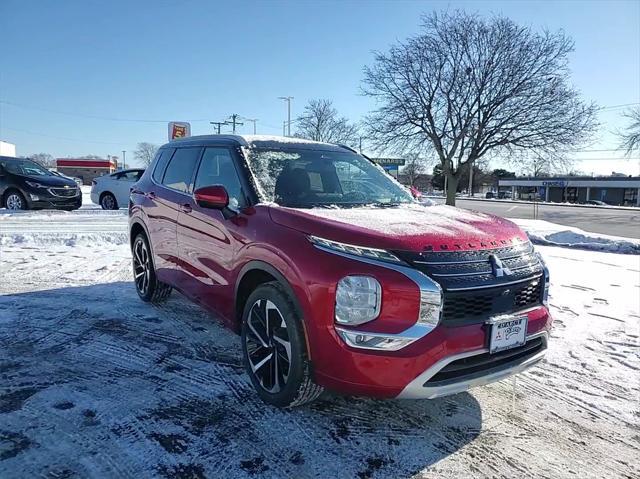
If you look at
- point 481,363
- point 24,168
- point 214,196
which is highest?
point 24,168

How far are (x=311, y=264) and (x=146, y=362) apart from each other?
6.22 feet

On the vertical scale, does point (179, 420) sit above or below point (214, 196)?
below

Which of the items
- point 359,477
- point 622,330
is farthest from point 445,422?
point 622,330

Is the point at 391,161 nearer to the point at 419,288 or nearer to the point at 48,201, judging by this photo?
the point at 48,201

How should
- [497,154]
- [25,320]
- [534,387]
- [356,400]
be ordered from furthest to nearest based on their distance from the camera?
[497,154] < [25,320] < [534,387] < [356,400]

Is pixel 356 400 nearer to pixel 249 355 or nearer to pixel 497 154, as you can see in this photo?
pixel 249 355

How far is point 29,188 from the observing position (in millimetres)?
13086

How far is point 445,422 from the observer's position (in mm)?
2797

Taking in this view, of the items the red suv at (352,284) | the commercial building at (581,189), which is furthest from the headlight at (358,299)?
the commercial building at (581,189)

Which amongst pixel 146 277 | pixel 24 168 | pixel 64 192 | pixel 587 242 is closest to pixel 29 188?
pixel 24 168

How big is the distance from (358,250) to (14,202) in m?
14.2

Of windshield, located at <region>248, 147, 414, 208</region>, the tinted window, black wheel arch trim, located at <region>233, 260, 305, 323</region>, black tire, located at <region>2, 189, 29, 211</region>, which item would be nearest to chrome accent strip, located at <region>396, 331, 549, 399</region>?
black wheel arch trim, located at <region>233, 260, 305, 323</region>

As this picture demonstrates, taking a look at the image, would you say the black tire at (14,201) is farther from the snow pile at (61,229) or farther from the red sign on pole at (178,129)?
the red sign on pole at (178,129)

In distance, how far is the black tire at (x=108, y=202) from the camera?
51.7 feet
